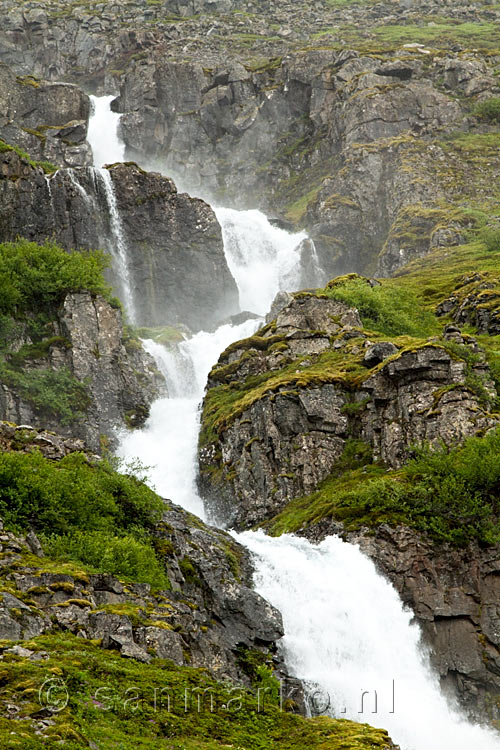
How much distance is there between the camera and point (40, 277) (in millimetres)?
51625

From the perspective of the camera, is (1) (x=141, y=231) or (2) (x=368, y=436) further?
(1) (x=141, y=231)

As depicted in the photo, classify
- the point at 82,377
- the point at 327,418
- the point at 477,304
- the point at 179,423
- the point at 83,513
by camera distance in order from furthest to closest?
the point at 179,423 < the point at 477,304 < the point at 82,377 < the point at 327,418 < the point at 83,513

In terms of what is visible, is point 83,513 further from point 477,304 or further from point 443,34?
point 443,34

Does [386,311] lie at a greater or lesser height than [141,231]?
lesser

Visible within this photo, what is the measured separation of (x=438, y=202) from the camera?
88250 mm

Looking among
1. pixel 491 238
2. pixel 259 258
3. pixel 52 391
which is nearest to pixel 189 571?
pixel 52 391

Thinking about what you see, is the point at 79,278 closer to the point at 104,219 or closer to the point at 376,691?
the point at 104,219

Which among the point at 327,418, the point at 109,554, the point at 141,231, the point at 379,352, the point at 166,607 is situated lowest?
the point at 166,607

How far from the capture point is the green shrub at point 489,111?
104188 millimetres

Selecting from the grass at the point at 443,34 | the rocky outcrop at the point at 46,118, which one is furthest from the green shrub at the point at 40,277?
the grass at the point at 443,34

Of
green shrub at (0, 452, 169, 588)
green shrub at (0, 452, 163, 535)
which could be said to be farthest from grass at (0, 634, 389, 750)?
green shrub at (0, 452, 163, 535)

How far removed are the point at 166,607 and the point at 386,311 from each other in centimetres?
3858

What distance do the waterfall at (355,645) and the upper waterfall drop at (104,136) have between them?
3496 inches

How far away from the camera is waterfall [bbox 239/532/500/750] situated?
2427 centimetres
